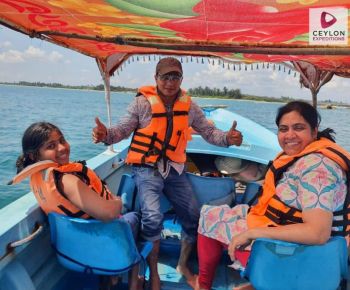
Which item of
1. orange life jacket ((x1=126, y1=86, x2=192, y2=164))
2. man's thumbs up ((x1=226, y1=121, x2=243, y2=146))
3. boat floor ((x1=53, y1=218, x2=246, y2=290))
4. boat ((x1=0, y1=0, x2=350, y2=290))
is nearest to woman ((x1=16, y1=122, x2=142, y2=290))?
boat ((x1=0, y1=0, x2=350, y2=290))

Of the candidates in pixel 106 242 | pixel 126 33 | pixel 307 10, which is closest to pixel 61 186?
pixel 106 242

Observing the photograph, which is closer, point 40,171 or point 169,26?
point 40,171

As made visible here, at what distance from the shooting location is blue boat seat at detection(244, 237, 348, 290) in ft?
5.37

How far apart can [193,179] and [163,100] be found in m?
0.67

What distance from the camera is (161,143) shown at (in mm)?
2516

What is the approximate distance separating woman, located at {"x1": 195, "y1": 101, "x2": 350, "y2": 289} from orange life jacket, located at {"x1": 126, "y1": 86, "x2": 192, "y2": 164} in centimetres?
60

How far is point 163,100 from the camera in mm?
2564

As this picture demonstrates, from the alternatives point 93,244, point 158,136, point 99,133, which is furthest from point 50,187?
point 158,136

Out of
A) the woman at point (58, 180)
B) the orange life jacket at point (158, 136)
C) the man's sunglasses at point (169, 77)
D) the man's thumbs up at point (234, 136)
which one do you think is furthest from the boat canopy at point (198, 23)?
the woman at point (58, 180)

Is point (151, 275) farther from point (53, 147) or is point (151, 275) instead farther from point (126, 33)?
point (126, 33)

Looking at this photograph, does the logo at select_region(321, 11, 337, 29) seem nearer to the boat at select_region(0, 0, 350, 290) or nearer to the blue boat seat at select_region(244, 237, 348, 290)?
the boat at select_region(0, 0, 350, 290)

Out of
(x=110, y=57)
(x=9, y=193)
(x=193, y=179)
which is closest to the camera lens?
(x=193, y=179)

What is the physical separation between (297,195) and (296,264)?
332 millimetres

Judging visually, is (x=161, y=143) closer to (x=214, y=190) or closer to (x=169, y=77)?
(x=169, y=77)
